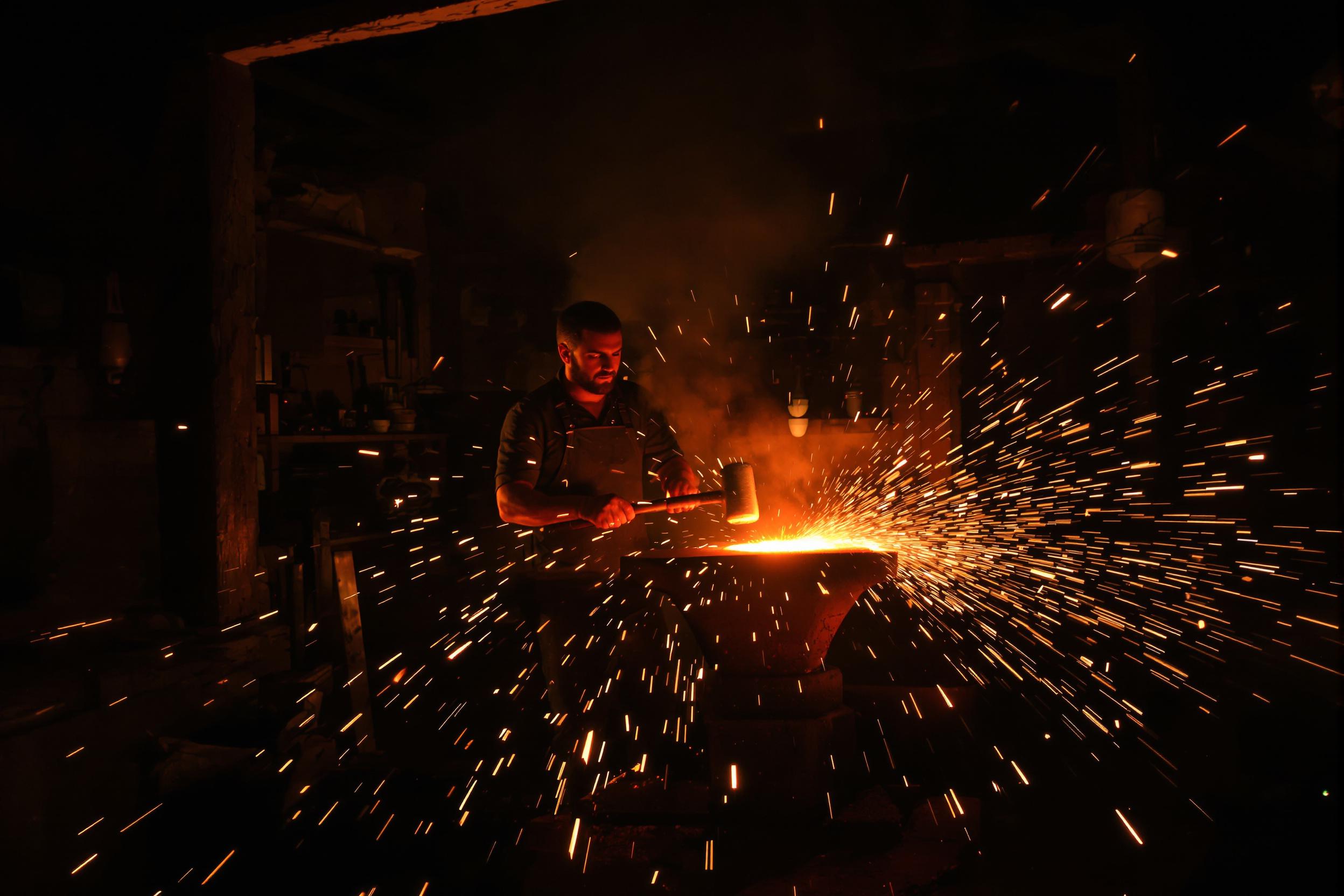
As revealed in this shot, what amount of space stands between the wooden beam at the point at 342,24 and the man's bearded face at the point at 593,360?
1.49 meters

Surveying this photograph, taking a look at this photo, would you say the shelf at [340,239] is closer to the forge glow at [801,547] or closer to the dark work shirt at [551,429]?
the dark work shirt at [551,429]

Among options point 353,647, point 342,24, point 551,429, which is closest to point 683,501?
point 551,429

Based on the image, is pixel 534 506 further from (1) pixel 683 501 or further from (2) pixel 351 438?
(2) pixel 351 438

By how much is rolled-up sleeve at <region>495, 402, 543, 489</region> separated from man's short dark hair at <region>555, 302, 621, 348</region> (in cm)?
45

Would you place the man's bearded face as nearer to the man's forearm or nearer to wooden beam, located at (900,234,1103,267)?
the man's forearm

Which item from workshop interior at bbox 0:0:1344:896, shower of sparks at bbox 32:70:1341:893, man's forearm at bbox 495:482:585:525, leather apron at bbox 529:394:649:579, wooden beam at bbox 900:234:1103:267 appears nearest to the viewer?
workshop interior at bbox 0:0:1344:896

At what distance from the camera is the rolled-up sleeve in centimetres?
382

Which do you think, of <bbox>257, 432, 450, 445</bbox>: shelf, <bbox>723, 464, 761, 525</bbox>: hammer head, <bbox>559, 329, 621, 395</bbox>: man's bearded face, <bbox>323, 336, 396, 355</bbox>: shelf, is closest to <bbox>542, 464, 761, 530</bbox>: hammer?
<bbox>723, 464, 761, 525</bbox>: hammer head

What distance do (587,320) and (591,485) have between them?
2.86 ft

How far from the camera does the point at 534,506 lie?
362cm

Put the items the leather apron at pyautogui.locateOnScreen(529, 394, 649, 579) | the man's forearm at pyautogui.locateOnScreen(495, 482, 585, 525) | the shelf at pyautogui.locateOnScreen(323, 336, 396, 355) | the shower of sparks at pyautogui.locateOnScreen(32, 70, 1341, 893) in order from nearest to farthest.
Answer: the man's forearm at pyautogui.locateOnScreen(495, 482, 585, 525)
the shower of sparks at pyautogui.locateOnScreen(32, 70, 1341, 893)
the leather apron at pyautogui.locateOnScreen(529, 394, 649, 579)
the shelf at pyautogui.locateOnScreen(323, 336, 396, 355)

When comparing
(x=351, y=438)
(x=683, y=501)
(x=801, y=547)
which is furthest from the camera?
(x=351, y=438)

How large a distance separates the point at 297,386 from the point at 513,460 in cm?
312

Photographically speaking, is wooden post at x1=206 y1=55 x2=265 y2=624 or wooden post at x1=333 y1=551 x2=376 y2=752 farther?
wooden post at x1=333 y1=551 x2=376 y2=752
